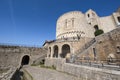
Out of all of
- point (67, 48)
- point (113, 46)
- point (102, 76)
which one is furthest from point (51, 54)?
point (102, 76)

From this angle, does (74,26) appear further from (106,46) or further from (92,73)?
(92,73)

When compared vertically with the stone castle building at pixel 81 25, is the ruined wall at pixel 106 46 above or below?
below

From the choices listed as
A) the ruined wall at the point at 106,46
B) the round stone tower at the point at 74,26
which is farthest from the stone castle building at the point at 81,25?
the ruined wall at the point at 106,46

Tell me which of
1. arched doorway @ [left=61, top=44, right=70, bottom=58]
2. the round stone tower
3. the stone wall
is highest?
the round stone tower

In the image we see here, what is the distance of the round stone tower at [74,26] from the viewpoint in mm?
28953

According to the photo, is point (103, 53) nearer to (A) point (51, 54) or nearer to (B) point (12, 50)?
(A) point (51, 54)

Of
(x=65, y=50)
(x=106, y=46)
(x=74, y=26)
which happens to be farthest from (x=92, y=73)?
(x=74, y=26)

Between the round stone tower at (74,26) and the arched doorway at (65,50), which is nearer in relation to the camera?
the arched doorway at (65,50)

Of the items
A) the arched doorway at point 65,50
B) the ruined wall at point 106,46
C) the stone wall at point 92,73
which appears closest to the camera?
the stone wall at point 92,73

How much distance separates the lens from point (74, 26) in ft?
95.8

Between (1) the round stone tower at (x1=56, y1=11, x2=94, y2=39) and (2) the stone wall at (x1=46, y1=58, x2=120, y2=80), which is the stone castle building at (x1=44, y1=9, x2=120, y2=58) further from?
(2) the stone wall at (x1=46, y1=58, x2=120, y2=80)

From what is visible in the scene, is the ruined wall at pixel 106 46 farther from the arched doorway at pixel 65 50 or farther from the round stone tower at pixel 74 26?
the round stone tower at pixel 74 26

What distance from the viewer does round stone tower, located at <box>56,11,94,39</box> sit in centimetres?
2895

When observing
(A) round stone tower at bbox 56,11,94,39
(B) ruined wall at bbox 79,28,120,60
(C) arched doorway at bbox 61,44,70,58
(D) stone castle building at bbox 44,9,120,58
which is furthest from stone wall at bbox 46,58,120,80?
(A) round stone tower at bbox 56,11,94,39
